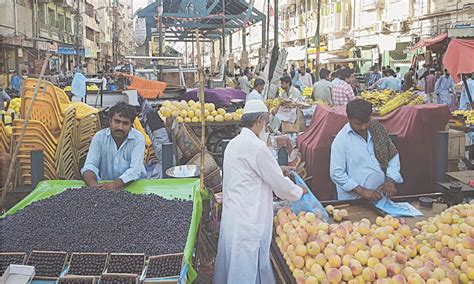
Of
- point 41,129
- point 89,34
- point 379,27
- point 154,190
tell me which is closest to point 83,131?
point 41,129

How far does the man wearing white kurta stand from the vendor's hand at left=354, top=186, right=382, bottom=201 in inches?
31.6

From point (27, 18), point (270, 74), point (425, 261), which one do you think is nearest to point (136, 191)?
point (425, 261)

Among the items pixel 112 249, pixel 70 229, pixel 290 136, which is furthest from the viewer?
pixel 290 136

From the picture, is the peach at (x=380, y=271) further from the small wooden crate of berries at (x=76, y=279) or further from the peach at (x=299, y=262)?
the small wooden crate of berries at (x=76, y=279)

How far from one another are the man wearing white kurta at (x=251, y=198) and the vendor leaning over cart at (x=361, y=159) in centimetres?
89

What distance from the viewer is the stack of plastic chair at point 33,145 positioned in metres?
5.03

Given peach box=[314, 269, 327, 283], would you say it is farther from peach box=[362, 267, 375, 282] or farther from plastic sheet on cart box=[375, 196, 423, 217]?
plastic sheet on cart box=[375, 196, 423, 217]

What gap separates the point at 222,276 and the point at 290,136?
13.6 feet

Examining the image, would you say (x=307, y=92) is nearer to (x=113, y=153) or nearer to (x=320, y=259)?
(x=113, y=153)

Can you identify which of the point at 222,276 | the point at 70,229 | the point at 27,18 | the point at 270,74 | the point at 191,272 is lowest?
the point at 222,276

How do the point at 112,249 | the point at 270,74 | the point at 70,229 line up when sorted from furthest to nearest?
the point at 270,74 → the point at 70,229 → the point at 112,249

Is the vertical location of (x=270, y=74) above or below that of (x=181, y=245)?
above

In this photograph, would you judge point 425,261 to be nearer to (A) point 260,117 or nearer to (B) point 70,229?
(A) point 260,117

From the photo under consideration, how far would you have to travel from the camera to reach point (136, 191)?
13.0ft
